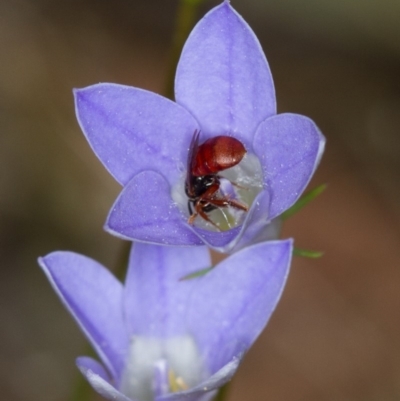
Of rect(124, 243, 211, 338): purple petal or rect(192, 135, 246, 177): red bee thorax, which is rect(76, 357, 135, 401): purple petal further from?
rect(192, 135, 246, 177): red bee thorax

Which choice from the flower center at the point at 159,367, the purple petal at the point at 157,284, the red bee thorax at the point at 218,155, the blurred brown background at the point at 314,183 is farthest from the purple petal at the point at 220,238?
the blurred brown background at the point at 314,183

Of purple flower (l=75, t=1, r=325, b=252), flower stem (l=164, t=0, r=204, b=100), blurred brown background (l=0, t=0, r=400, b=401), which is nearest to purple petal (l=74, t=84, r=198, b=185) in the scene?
purple flower (l=75, t=1, r=325, b=252)

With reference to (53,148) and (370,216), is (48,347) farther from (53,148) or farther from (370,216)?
(370,216)

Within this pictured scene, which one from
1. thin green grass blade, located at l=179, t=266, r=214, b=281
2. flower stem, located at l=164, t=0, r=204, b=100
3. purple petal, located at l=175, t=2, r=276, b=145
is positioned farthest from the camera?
flower stem, located at l=164, t=0, r=204, b=100

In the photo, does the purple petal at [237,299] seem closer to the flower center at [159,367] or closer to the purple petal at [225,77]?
the flower center at [159,367]

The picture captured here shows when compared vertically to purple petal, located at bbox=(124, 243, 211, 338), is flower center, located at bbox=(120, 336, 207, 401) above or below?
below

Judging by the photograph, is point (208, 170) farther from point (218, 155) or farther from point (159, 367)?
point (159, 367)
